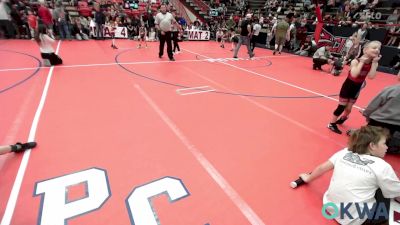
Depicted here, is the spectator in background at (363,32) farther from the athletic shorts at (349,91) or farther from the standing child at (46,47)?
the standing child at (46,47)

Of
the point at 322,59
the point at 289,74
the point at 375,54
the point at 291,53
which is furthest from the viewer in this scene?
the point at 291,53

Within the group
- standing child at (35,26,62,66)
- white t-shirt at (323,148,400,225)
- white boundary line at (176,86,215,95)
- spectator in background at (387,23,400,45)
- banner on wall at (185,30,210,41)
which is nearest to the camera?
white t-shirt at (323,148,400,225)

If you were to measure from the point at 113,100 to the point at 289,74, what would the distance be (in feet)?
19.7

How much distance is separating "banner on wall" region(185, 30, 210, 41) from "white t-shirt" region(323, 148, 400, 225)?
51.9ft

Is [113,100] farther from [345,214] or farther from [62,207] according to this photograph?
[345,214]

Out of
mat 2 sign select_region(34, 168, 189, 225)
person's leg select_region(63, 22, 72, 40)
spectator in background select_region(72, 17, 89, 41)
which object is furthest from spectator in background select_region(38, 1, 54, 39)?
mat 2 sign select_region(34, 168, 189, 225)

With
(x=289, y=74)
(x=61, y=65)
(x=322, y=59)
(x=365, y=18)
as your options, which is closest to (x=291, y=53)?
(x=365, y=18)

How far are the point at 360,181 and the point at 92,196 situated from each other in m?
2.53

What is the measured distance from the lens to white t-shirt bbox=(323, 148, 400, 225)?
2090 mm

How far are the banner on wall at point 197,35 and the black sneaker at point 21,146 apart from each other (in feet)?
48.7

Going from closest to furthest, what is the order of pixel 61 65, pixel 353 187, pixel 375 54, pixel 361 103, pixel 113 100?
pixel 353 187
pixel 375 54
pixel 113 100
pixel 361 103
pixel 61 65

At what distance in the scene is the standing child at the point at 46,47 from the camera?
6926mm

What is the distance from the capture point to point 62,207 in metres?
2.35

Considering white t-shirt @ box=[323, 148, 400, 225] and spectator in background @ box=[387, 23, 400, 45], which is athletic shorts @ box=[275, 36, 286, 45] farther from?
white t-shirt @ box=[323, 148, 400, 225]
